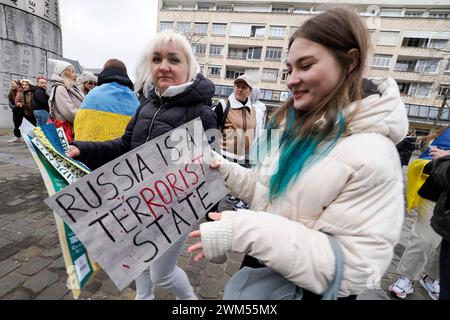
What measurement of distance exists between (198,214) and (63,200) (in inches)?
23.6

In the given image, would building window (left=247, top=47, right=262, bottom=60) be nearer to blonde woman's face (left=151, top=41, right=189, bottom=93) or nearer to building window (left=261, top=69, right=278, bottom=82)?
building window (left=261, top=69, right=278, bottom=82)

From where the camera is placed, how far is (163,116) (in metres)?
1.42

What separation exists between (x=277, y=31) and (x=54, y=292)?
105 ft

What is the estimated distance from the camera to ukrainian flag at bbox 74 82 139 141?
195 centimetres

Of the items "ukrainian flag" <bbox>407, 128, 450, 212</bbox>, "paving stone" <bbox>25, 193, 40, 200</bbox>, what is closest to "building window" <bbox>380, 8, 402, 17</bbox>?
"ukrainian flag" <bbox>407, 128, 450, 212</bbox>

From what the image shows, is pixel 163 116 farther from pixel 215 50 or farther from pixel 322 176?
pixel 215 50

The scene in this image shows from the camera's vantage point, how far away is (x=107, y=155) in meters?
1.56

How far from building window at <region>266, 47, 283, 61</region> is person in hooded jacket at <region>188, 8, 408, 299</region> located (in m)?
29.8

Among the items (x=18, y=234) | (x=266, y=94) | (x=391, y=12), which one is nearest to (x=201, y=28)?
(x=266, y=94)

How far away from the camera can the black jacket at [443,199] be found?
151 centimetres

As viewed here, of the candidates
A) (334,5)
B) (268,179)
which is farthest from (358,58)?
(268,179)

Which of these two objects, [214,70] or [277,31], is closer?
[277,31]

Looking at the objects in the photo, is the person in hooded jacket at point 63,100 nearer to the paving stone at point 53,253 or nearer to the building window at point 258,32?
the paving stone at point 53,253

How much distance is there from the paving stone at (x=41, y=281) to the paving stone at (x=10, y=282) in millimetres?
67
